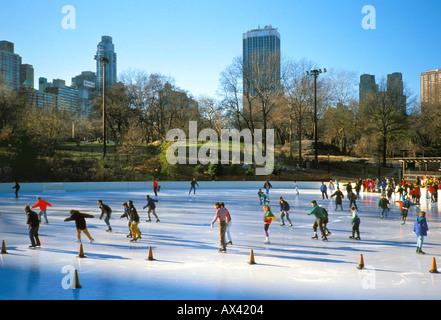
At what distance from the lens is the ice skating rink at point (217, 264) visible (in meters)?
7.14

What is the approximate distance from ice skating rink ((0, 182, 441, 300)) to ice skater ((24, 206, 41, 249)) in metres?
0.28

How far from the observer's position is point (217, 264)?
9273 millimetres

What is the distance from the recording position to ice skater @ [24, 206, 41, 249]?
1076cm

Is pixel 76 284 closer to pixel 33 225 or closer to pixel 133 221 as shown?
pixel 33 225

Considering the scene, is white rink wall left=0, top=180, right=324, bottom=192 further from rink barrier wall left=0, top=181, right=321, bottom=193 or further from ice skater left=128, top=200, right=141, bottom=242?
ice skater left=128, top=200, right=141, bottom=242

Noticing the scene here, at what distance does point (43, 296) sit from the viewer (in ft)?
22.6

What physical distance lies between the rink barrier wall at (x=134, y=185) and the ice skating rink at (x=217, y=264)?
19.5 meters

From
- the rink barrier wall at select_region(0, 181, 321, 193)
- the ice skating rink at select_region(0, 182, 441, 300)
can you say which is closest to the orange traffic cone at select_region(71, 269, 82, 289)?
the ice skating rink at select_region(0, 182, 441, 300)

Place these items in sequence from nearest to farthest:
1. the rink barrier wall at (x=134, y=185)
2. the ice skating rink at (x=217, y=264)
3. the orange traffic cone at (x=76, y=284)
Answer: the ice skating rink at (x=217, y=264) → the orange traffic cone at (x=76, y=284) → the rink barrier wall at (x=134, y=185)

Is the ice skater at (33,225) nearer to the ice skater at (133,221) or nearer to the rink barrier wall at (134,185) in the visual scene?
the ice skater at (133,221)

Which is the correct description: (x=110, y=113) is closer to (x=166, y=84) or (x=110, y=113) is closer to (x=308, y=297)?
(x=166, y=84)

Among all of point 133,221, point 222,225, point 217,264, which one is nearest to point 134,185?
point 133,221
